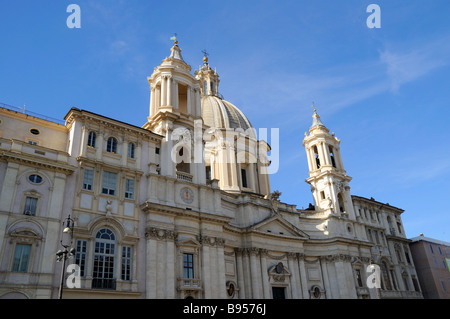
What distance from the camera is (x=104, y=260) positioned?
85.8 feet

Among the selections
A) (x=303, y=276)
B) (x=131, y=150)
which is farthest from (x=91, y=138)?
(x=303, y=276)

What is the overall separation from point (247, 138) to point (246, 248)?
60.6 feet

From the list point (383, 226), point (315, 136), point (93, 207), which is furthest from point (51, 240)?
point (383, 226)

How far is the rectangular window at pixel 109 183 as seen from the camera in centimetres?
2855

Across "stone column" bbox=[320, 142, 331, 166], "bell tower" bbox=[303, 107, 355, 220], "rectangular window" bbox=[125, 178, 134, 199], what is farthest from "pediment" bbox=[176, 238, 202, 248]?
"stone column" bbox=[320, 142, 331, 166]

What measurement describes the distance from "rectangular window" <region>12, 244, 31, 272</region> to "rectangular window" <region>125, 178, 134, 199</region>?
26.9 ft

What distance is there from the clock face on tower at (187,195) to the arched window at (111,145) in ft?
22.5

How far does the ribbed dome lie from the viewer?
53.0 meters

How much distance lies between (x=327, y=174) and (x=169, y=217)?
2838 centimetres

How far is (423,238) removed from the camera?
59781 millimetres

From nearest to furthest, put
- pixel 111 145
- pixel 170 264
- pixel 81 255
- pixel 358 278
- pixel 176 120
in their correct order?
1. pixel 81 255
2. pixel 170 264
3. pixel 111 145
4. pixel 176 120
5. pixel 358 278

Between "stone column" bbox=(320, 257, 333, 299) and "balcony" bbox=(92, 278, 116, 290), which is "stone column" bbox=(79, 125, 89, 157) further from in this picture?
"stone column" bbox=(320, 257, 333, 299)

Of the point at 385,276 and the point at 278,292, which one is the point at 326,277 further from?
the point at 385,276

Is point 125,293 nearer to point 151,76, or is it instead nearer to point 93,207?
point 93,207
